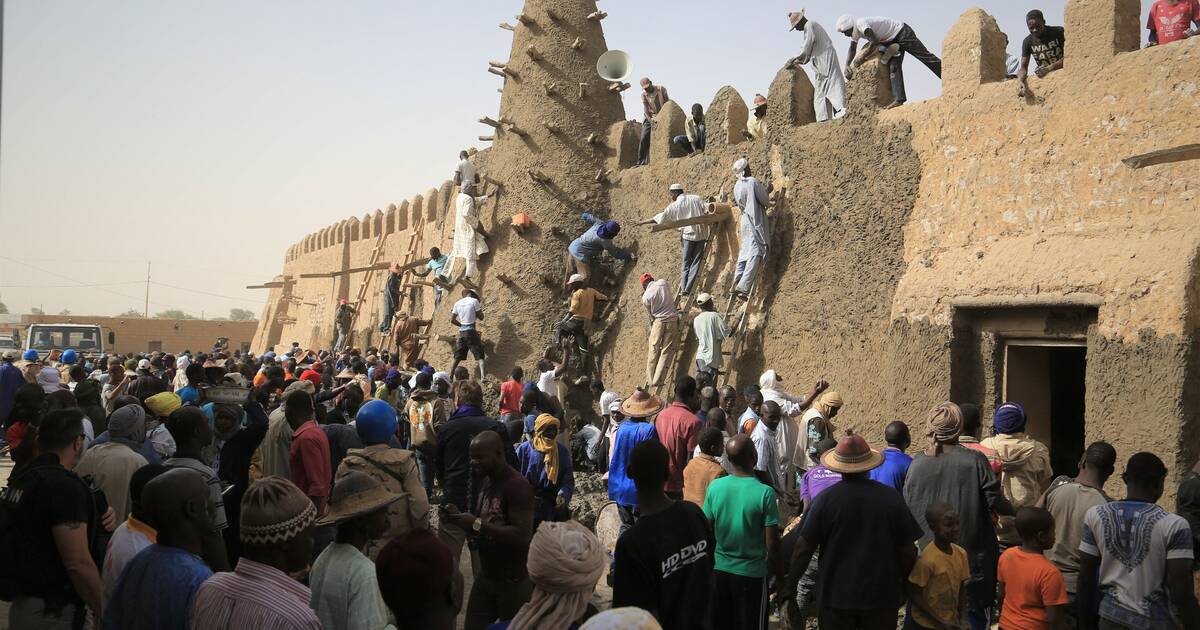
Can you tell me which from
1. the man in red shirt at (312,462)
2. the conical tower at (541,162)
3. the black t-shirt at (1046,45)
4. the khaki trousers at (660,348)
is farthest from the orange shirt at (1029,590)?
the conical tower at (541,162)

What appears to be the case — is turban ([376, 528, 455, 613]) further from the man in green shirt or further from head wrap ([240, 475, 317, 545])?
the man in green shirt

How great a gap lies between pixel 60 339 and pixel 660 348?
18.4 metres

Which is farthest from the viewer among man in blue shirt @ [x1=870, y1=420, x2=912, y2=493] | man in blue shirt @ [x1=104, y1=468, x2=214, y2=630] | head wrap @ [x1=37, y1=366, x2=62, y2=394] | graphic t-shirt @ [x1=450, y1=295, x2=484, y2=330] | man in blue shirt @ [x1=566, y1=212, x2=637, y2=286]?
graphic t-shirt @ [x1=450, y1=295, x2=484, y2=330]

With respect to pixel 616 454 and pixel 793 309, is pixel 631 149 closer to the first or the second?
pixel 793 309

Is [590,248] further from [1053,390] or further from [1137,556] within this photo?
[1137,556]

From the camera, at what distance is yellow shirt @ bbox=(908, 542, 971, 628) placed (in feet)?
15.7

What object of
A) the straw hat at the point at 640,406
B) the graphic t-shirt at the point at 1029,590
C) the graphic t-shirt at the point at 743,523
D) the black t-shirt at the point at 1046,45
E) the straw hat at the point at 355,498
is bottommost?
the graphic t-shirt at the point at 1029,590

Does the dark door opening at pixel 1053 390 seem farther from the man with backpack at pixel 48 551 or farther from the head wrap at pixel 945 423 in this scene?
the man with backpack at pixel 48 551

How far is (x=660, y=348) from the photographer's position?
12.5 m

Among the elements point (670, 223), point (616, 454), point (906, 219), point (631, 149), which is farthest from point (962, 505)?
A: point (631, 149)

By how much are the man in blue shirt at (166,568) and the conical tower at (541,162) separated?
424 inches

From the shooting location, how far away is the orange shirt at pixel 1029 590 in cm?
473

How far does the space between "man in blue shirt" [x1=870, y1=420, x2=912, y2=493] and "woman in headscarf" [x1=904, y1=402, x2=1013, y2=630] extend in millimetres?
205

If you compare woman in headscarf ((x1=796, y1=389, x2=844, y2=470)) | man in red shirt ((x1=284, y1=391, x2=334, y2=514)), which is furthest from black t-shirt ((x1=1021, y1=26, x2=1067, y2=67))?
man in red shirt ((x1=284, y1=391, x2=334, y2=514))
